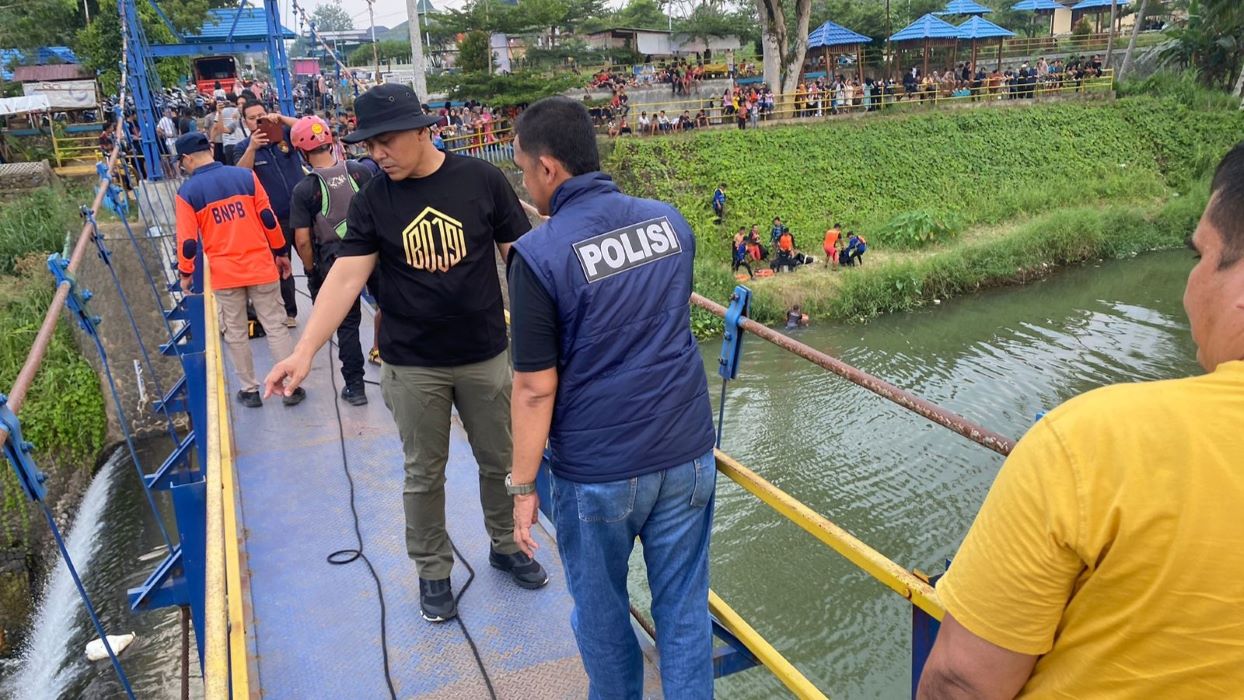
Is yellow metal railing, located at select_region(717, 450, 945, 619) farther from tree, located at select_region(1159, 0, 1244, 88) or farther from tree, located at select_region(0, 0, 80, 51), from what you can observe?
tree, located at select_region(1159, 0, 1244, 88)

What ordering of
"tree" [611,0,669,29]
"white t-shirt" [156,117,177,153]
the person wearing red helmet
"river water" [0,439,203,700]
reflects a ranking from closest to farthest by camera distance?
the person wearing red helmet → "river water" [0,439,203,700] → "white t-shirt" [156,117,177,153] → "tree" [611,0,669,29]

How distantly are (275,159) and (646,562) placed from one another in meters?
5.34

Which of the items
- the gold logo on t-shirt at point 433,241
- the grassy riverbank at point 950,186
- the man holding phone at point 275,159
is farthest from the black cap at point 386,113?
the grassy riverbank at point 950,186

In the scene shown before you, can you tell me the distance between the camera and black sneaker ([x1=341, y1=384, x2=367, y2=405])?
208 inches

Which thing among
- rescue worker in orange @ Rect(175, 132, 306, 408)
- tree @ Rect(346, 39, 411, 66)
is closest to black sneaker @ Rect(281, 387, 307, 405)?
rescue worker in orange @ Rect(175, 132, 306, 408)

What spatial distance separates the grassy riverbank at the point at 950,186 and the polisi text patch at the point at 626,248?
13967 millimetres

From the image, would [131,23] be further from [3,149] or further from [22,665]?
→ [22,665]

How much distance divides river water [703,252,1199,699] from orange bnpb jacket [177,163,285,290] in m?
5.33

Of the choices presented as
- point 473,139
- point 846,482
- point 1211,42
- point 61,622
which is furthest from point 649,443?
point 1211,42

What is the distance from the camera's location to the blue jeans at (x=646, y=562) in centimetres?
211

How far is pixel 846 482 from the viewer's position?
1041cm

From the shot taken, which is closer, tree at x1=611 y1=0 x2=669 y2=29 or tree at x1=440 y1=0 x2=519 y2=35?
tree at x1=440 y1=0 x2=519 y2=35

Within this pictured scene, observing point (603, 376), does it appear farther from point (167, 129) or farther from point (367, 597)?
point (167, 129)

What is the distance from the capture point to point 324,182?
15.4ft
